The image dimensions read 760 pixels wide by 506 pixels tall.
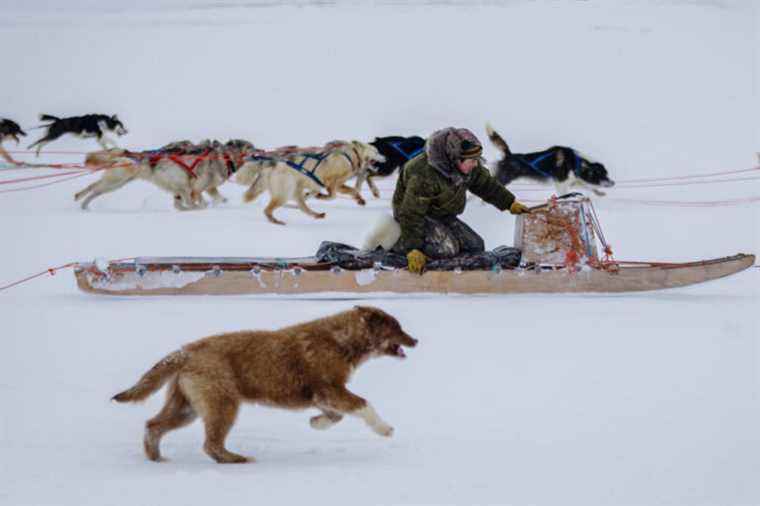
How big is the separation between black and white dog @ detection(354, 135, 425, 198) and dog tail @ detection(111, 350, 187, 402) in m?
2.80

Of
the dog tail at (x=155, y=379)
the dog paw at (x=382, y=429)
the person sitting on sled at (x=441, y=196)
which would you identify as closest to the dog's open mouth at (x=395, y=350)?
the dog paw at (x=382, y=429)

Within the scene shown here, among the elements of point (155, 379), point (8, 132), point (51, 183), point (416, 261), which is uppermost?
point (8, 132)

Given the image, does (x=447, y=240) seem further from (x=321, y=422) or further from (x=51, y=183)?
(x=51, y=183)

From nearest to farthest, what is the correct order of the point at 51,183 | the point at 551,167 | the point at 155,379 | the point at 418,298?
the point at 155,379
the point at 418,298
the point at 51,183
the point at 551,167

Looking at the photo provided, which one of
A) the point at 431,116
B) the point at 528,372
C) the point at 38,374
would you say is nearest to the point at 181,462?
the point at 38,374

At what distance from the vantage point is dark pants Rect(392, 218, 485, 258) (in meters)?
4.21

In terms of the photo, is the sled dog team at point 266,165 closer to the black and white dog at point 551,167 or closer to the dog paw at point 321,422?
the black and white dog at point 551,167

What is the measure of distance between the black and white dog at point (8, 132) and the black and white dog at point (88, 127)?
0.10 meters

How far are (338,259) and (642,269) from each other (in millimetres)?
1151

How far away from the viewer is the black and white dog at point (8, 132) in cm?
522

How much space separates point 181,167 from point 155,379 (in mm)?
2737

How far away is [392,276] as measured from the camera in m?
4.16

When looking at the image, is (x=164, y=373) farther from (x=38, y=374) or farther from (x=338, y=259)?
(x=338, y=259)

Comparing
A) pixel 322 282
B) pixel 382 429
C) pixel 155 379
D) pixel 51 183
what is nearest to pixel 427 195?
pixel 322 282
